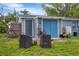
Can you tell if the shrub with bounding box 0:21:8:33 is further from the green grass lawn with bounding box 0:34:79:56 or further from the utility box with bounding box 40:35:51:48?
the utility box with bounding box 40:35:51:48

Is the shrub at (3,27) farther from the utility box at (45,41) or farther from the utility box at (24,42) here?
the utility box at (45,41)

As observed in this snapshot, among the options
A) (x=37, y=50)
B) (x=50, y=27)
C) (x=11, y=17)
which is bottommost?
(x=37, y=50)

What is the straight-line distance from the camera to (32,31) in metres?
6.80

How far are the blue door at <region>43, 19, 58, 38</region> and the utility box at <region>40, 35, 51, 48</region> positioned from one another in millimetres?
47

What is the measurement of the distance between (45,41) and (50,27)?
6.3 inches

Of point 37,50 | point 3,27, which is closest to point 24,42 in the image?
point 37,50

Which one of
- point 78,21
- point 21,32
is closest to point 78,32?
point 78,21

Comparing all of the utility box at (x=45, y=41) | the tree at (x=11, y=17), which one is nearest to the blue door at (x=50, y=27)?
the utility box at (x=45, y=41)

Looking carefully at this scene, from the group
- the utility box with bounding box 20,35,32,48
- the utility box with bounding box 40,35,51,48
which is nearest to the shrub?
the utility box with bounding box 20,35,32,48

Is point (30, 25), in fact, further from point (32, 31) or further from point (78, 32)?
point (78, 32)

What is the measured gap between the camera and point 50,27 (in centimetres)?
682

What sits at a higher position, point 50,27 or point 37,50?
point 50,27

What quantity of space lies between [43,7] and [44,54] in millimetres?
491

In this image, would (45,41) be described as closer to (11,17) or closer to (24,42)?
(24,42)
